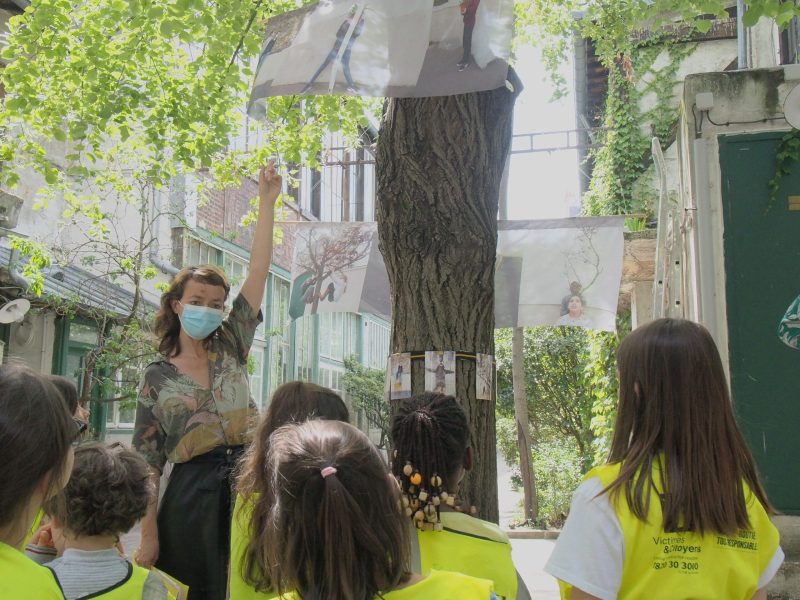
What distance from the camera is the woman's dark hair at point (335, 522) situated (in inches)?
69.9

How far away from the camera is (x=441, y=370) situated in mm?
3861

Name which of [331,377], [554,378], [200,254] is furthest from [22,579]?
[331,377]

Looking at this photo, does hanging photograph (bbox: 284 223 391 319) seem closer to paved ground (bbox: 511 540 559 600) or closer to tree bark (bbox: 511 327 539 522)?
paved ground (bbox: 511 540 559 600)

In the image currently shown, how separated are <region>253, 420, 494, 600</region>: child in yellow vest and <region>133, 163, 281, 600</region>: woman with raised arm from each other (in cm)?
129

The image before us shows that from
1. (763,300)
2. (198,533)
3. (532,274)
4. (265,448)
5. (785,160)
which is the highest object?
(785,160)

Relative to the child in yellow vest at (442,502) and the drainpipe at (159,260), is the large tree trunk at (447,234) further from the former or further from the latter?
the drainpipe at (159,260)

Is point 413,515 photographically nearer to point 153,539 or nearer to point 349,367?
point 153,539

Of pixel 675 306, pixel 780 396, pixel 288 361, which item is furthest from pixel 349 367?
pixel 780 396

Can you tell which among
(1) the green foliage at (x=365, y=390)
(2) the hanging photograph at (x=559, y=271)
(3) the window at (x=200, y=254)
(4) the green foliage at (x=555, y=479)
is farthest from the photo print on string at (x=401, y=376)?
(1) the green foliage at (x=365, y=390)

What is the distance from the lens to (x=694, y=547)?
2.05m

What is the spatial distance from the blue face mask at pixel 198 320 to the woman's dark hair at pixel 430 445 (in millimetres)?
1033

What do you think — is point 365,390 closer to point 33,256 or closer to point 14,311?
point 14,311

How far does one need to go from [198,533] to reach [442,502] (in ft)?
3.47

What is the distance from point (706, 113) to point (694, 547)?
179 inches
